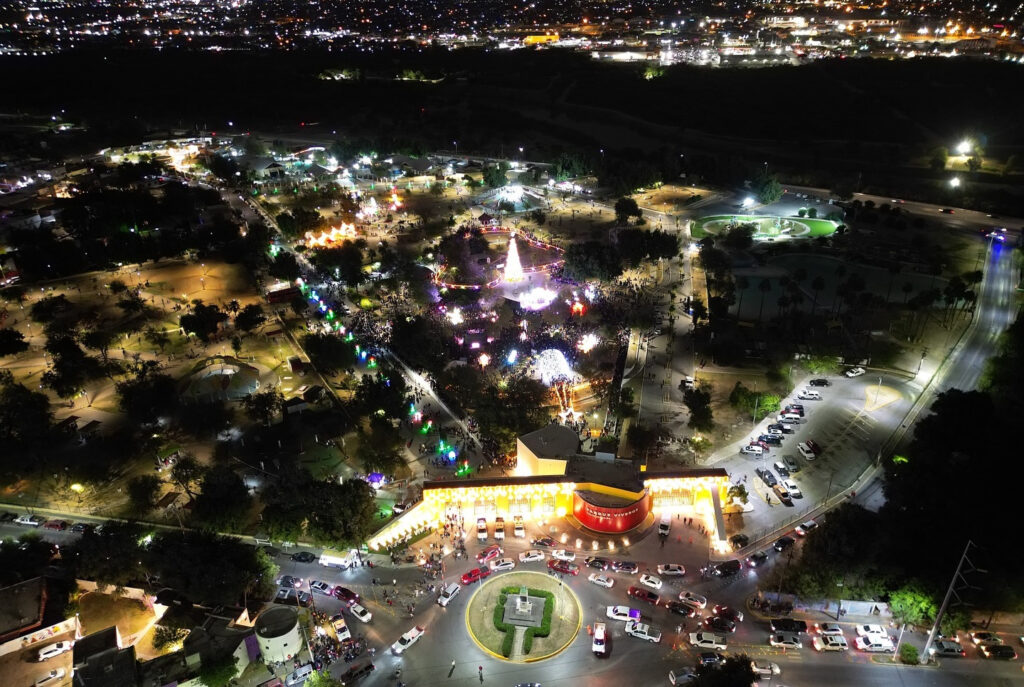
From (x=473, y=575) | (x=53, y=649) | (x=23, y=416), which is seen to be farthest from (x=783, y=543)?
(x=23, y=416)

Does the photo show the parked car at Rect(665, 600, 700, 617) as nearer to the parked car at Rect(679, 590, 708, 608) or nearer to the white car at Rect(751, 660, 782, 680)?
the parked car at Rect(679, 590, 708, 608)

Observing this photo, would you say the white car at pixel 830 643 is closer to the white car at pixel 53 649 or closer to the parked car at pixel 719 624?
the parked car at pixel 719 624

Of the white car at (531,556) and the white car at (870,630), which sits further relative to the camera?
the white car at (531,556)

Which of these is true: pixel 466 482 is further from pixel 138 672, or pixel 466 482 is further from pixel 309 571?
pixel 138 672

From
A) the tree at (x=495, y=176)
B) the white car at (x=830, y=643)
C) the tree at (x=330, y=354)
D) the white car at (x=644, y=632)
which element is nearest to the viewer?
the white car at (x=830, y=643)

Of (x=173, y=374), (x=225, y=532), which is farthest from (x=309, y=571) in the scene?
(x=173, y=374)

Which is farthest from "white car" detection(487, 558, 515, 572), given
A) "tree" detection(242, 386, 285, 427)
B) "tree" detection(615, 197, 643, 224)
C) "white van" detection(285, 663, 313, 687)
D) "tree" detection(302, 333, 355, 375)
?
"tree" detection(615, 197, 643, 224)

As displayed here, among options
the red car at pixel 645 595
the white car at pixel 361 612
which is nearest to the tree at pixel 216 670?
the white car at pixel 361 612

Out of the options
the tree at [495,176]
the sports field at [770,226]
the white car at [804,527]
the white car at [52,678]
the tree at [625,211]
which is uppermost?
the tree at [495,176]
